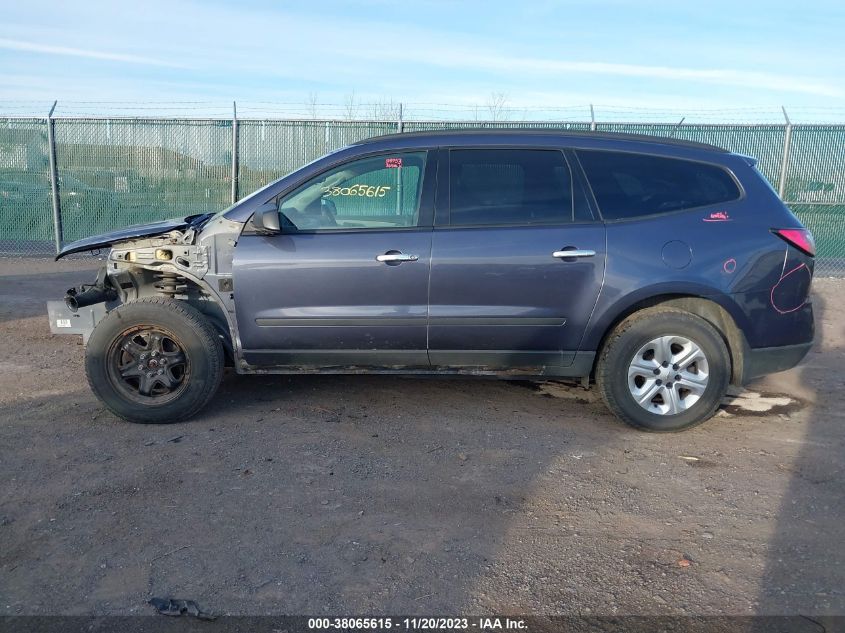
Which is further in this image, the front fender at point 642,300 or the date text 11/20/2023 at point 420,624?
the front fender at point 642,300

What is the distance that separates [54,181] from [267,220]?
8.84 metres

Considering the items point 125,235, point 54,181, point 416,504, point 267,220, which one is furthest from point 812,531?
point 54,181

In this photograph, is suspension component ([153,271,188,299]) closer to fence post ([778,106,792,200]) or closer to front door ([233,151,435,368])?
front door ([233,151,435,368])

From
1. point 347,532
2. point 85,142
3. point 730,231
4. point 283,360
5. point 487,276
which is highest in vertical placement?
point 85,142

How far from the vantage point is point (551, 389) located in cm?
575

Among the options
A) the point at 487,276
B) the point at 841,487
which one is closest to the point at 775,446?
the point at 841,487

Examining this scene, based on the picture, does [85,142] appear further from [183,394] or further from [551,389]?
[551,389]

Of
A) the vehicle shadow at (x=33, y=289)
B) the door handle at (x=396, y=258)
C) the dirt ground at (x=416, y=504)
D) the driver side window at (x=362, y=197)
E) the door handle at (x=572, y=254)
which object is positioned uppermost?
the driver side window at (x=362, y=197)

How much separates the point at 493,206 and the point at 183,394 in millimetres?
2386

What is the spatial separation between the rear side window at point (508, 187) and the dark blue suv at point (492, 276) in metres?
0.01

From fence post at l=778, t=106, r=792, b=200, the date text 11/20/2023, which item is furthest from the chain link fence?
the date text 11/20/2023

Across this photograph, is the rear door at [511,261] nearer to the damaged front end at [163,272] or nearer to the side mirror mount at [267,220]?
the side mirror mount at [267,220]

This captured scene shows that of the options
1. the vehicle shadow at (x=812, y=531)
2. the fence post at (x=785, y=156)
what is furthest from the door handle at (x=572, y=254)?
the fence post at (x=785, y=156)

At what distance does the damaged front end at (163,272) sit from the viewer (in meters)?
4.71
